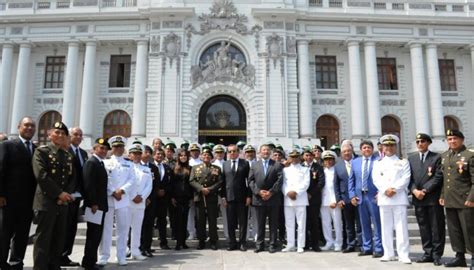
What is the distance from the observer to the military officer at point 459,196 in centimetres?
589

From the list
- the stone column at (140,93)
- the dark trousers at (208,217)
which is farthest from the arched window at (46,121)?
the dark trousers at (208,217)

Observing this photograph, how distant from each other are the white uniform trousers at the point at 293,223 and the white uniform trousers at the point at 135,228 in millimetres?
3065

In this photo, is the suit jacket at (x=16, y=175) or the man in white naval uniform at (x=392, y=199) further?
the man in white naval uniform at (x=392, y=199)

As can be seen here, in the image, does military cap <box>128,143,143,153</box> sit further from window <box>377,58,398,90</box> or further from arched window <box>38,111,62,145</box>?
window <box>377,58,398,90</box>

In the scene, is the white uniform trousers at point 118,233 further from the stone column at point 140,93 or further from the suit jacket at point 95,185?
the stone column at point 140,93

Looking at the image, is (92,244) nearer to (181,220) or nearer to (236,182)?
(181,220)

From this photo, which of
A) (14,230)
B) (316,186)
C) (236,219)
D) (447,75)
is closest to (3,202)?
(14,230)

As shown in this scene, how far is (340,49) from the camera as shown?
2472cm

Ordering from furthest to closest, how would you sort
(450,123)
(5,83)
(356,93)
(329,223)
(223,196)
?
(450,123), (5,83), (356,93), (329,223), (223,196)

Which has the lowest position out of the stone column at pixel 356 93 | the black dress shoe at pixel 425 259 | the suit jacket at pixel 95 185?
the black dress shoe at pixel 425 259

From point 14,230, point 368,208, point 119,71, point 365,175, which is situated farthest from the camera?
point 119,71

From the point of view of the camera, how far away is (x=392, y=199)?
6609 millimetres

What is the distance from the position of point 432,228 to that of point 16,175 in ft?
23.3

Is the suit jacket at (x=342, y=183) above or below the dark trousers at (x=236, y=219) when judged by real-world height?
above
